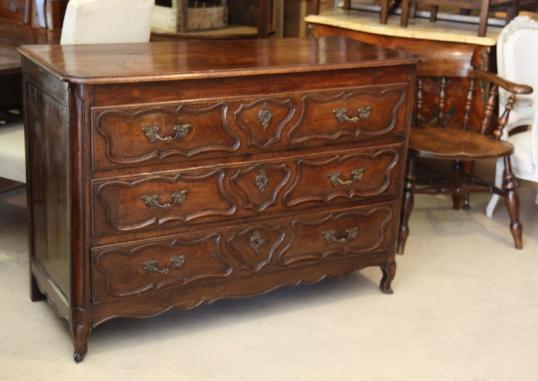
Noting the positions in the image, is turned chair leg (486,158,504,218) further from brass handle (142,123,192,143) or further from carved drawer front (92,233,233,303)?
brass handle (142,123,192,143)

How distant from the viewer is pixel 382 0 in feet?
15.3

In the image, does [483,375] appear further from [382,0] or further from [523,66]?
[382,0]

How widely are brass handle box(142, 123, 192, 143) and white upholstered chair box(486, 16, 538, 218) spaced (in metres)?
1.87

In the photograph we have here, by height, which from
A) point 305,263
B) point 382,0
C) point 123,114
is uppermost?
point 382,0

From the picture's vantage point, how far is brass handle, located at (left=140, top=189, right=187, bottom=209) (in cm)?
287

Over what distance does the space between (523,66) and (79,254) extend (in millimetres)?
2459

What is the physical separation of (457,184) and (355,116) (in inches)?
46.7

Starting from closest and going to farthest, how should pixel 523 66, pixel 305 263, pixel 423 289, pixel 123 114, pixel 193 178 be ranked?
pixel 123 114 → pixel 193 178 → pixel 305 263 → pixel 423 289 → pixel 523 66

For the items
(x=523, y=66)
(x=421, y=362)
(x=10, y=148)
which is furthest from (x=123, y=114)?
(x=523, y=66)

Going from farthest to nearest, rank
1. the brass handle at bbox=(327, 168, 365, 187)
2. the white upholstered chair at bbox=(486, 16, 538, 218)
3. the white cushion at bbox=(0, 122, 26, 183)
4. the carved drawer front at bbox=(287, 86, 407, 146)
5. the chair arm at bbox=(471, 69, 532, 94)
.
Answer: the white upholstered chair at bbox=(486, 16, 538, 218)
the chair arm at bbox=(471, 69, 532, 94)
the white cushion at bbox=(0, 122, 26, 183)
the brass handle at bbox=(327, 168, 365, 187)
the carved drawer front at bbox=(287, 86, 407, 146)

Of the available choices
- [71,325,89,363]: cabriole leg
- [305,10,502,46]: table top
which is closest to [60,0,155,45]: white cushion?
[71,325,89,363]: cabriole leg

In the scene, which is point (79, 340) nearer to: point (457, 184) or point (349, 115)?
point (349, 115)

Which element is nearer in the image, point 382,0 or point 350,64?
point 350,64

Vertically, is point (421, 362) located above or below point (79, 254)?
below
